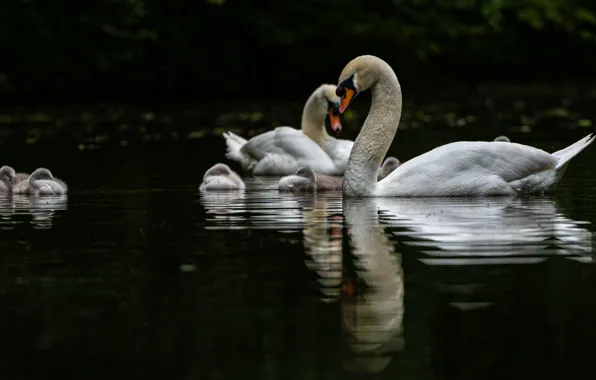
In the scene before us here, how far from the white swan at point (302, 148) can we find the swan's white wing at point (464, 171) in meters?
5.10

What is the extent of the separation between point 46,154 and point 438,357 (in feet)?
55.0

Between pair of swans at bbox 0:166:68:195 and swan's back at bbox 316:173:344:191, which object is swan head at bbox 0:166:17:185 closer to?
pair of swans at bbox 0:166:68:195

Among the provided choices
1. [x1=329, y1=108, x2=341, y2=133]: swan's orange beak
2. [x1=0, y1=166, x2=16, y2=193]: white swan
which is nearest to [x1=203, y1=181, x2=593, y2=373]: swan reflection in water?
[x1=0, y1=166, x2=16, y2=193]: white swan

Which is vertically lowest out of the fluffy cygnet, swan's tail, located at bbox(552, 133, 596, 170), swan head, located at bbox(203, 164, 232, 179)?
the fluffy cygnet

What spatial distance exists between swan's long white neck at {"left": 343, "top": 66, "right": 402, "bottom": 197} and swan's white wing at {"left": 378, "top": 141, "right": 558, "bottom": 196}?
40 cm

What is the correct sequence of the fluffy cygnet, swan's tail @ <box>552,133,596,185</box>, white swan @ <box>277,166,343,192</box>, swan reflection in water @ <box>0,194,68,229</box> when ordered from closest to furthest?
swan reflection in water @ <box>0,194,68,229</box>, swan's tail @ <box>552,133,596,185</box>, white swan @ <box>277,166,343,192</box>, the fluffy cygnet

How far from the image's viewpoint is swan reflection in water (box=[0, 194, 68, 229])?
1306 cm

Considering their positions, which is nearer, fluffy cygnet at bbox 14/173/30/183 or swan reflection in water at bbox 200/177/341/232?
swan reflection in water at bbox 200/177/341/232

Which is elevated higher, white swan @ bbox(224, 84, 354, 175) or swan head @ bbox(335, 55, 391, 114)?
swan head @ bbox(335, 55, 391, 114)

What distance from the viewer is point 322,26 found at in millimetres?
43625

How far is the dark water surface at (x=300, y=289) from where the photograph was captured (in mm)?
7082

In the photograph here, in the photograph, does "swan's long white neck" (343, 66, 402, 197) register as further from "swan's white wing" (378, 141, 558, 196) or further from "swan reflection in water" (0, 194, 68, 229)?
"swan reflection in water" (0, 194, 68, 229)

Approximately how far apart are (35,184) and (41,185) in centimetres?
16

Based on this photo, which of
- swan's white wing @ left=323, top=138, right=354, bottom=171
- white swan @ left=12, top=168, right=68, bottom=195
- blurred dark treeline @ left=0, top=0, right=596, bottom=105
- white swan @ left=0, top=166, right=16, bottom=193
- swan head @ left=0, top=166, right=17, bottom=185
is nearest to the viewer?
white swan @ left=12, top=168, right=68, bottom=195
